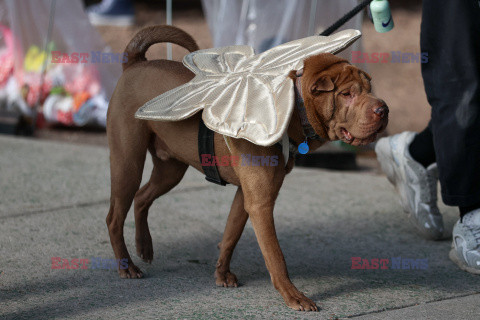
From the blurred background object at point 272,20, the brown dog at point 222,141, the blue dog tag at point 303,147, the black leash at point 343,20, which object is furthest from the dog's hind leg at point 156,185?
the blurred background object at point 272,20

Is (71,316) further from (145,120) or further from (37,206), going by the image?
(37,206)

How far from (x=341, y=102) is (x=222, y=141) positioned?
584 millimetres

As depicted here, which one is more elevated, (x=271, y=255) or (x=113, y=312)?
(x=271, y=255)

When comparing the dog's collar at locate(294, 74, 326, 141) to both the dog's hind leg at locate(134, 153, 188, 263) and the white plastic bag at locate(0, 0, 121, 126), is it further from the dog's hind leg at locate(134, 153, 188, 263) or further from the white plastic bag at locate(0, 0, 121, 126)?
the white plastic bag at locate(0, 0, 121, 126)

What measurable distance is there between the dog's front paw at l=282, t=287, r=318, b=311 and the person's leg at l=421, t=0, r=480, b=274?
102 cm

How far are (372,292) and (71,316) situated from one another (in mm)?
1332

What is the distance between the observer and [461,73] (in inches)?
128

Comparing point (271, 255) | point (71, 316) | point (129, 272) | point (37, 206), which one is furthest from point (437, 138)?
point (37, 206)

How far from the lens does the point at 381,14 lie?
10.6 feet

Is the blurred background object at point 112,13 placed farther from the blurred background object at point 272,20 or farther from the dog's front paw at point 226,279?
the dog's front paw at point 226,279

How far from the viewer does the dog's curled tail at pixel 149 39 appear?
323 cm

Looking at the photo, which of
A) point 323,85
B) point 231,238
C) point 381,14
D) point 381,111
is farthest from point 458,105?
point 231,238

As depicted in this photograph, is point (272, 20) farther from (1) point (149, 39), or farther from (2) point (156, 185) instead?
(2) point (156, 185)

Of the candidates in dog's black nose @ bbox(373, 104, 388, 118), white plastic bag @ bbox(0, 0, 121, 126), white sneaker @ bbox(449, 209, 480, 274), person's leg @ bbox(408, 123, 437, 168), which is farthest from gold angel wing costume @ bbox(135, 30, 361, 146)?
white plastic bag @ bbox(0, 0, 121, 126)
